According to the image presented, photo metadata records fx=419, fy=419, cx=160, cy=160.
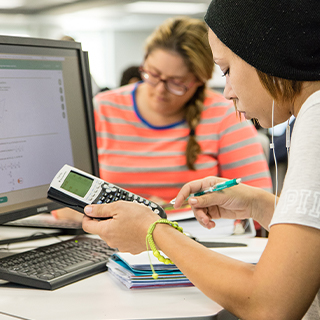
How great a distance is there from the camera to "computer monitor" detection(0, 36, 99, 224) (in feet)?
2.82

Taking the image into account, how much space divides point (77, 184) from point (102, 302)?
24cm

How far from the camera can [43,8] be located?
21.2 feet

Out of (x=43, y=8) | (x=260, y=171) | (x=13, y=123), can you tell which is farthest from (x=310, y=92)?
(x=43, y=8)

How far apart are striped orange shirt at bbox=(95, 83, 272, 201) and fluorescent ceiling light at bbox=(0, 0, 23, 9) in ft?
16.7

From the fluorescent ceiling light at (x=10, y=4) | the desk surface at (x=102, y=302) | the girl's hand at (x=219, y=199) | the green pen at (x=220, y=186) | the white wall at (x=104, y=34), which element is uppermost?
the fluorescent ceiling light at (x=10, y=4)

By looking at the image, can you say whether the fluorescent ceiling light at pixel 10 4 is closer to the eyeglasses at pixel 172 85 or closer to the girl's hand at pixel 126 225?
the eyeglasses at pixel 172 85

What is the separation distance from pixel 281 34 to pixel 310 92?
0.35 ft

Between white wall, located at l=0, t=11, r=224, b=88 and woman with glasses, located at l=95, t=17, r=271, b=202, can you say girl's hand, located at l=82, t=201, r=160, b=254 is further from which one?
white wall, located at l=0, t=11, r=224, b=88

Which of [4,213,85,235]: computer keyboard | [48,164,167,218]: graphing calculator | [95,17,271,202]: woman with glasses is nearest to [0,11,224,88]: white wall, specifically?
[95,17,271,202]: woman with glasses

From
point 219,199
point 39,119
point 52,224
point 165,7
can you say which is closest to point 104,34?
point 165,7

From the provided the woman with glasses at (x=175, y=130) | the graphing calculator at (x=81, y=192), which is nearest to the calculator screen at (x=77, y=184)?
the graphing calculator at (x=81, y=192)

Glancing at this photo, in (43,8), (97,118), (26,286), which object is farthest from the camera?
(43,8)

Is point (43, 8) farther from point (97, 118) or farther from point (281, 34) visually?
point (281, 34)

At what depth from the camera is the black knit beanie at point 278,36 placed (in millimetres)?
623
